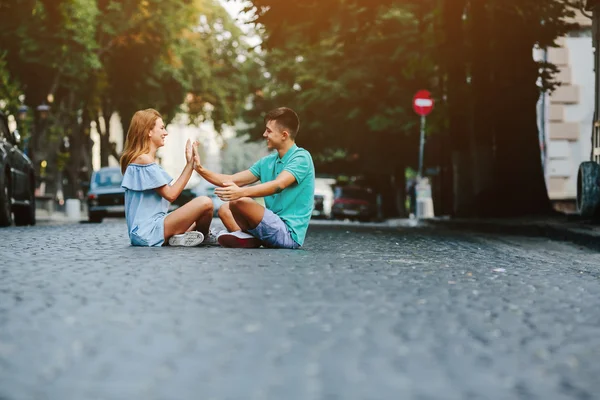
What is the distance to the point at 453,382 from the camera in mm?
3820

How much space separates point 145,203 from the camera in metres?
9.80

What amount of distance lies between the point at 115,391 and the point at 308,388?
2.05 feet

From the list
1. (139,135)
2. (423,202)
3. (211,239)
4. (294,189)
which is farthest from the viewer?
(423,202)

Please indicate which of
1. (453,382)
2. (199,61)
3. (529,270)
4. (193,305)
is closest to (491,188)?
(529,270)

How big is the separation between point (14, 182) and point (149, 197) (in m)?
8.43

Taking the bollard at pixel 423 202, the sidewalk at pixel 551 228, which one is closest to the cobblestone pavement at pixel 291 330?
the sidewalk at pixel 551 228

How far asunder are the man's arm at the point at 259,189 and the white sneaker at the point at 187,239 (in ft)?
2.51

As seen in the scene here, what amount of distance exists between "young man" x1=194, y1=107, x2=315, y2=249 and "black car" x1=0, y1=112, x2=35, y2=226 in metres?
7.80

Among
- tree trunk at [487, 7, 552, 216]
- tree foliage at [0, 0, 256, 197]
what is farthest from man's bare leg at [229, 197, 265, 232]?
tree foliage at [0, 0, 256, 197]

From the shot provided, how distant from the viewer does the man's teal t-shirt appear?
943cm

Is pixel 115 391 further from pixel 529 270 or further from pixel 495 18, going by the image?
pixel 495 18

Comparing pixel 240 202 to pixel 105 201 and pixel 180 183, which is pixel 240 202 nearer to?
pixel 180 183

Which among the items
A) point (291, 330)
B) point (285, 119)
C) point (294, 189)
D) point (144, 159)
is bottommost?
point (291, 330)

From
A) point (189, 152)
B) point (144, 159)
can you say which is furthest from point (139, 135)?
point (189, 152)
